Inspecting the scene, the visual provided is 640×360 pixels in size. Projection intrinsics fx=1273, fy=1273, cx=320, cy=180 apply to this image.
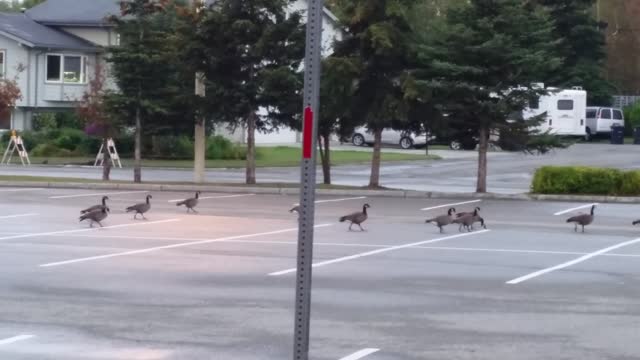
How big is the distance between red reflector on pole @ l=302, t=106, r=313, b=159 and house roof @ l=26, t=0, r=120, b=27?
2408 inches

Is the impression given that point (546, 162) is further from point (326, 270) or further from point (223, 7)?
point (326, 270)

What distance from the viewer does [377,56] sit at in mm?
35500

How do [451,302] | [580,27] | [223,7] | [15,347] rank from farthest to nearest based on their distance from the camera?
[580,27]
[223,7]
[451,302]
[15,347]

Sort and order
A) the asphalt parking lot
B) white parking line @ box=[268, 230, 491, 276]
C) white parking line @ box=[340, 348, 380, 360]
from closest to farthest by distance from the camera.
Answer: white parking line @ box=[340, 348, 380, 360]
the asphalt parking lot
white parking line @ box=[268, 230, 491, 276]

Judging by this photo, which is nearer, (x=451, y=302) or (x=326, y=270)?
(x=451, y=302)

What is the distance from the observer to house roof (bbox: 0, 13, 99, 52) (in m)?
62.8

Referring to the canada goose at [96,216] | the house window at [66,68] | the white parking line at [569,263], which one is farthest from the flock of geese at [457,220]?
the house window at [66,68]

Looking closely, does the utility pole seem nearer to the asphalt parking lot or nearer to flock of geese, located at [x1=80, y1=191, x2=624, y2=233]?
the asphalt parking lot

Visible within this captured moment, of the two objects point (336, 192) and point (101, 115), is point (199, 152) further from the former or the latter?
point (336, 192)

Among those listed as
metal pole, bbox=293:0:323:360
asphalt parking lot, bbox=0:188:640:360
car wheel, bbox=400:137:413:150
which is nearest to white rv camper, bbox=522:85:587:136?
car wheel, bbox=400:137:413:150

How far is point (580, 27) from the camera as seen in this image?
75438mm

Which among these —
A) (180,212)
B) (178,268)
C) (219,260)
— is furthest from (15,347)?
(180,212)

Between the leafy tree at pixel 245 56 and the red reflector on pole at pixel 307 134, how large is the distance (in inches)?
1175

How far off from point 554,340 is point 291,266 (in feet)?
21.7
